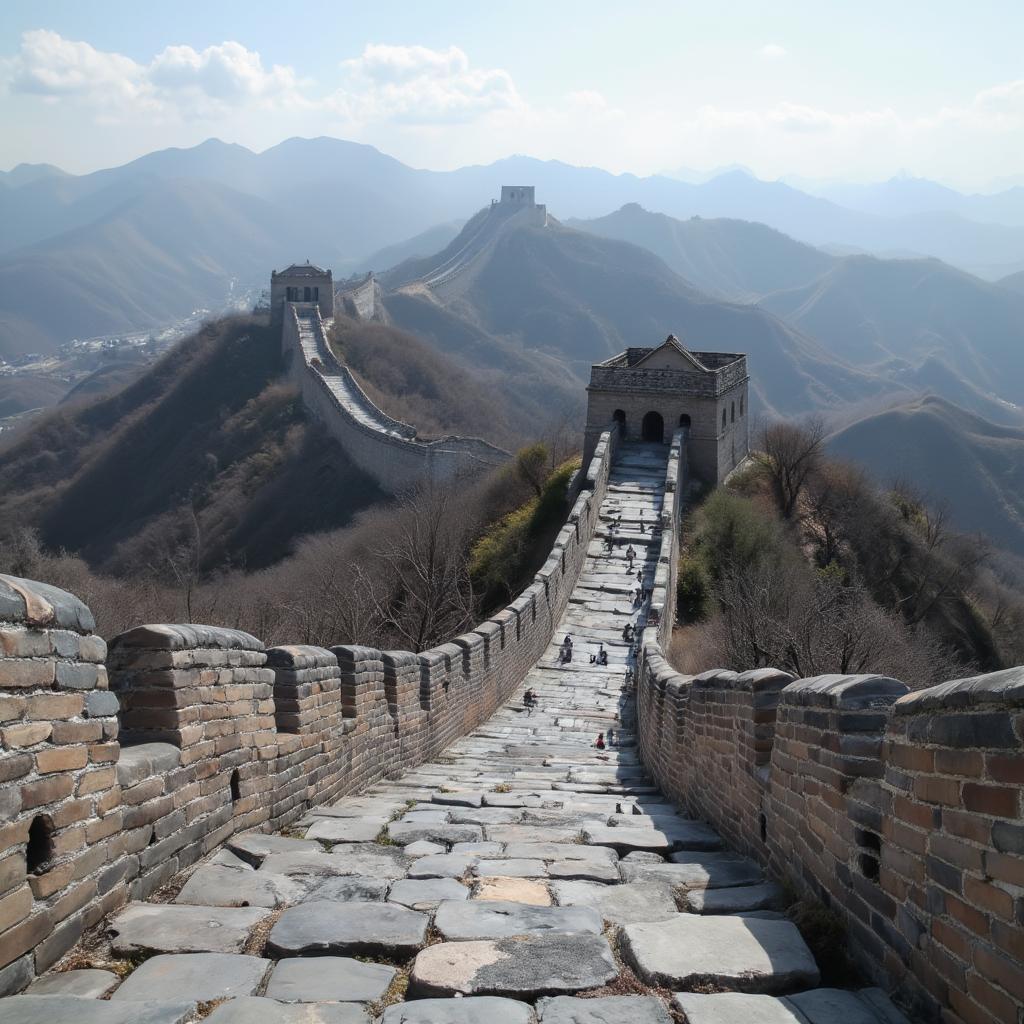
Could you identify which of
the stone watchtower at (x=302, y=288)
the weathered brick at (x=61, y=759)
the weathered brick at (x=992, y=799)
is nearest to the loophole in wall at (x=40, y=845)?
the weathered brick at (x=61, y=759)

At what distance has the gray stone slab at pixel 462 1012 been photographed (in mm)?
3328

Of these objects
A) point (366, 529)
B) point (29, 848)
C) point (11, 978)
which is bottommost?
point (11, 978)

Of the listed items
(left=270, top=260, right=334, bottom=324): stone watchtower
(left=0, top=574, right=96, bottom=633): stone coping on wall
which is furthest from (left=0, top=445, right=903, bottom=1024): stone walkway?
Result: (left=270, top=260, right=334, bottom=324): stone watchtower

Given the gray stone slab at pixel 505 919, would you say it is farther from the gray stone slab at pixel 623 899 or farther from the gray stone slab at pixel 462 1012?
the gray stone slab at pixel 462 1012

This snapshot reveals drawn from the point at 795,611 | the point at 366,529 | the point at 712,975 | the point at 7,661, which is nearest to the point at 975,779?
the point at 712,975

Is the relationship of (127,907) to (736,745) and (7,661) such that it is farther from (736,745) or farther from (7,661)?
(736,745)

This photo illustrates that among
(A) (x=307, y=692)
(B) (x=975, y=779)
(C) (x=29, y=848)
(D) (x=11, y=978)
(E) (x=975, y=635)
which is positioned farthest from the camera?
(E) (x=975, y=635)

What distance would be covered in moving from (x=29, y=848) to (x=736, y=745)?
3.52 meters

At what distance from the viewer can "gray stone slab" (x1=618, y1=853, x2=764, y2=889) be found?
5062 mm

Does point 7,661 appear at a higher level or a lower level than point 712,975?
higher

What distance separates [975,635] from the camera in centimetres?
3189

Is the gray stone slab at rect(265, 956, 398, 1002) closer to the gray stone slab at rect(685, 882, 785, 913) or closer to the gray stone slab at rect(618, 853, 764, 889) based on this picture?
the gray stone slab at rect(685, 882, 785, 913)

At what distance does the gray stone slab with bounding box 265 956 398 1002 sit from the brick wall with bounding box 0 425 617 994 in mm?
714

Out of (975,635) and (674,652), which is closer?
(674,652)
